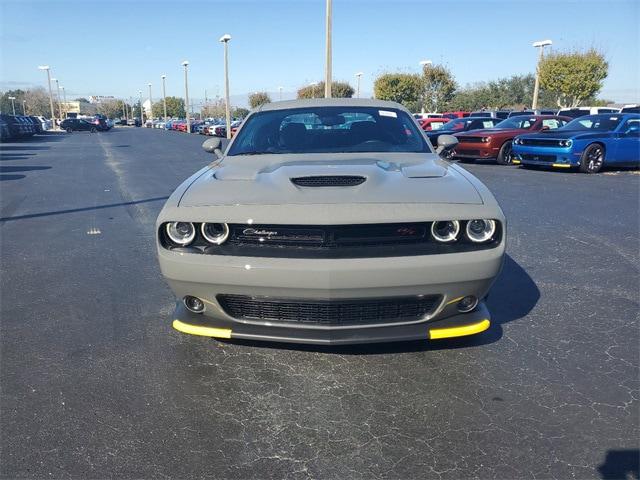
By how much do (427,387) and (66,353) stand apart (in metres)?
2.19

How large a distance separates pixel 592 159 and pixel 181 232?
1190 centimetres

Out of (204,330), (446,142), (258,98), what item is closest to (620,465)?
(204,330)

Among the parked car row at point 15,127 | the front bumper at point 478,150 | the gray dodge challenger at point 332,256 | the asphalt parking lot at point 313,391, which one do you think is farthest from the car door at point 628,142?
the parked car row at point 15,127

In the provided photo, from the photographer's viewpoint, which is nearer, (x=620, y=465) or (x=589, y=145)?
(x=620, y=465)

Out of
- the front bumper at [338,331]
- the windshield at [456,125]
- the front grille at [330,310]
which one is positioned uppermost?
the windshield at [456,125]

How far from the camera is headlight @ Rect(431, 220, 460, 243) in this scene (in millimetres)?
2639

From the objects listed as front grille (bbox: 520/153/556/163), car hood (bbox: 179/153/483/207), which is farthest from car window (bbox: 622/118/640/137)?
car hood (bbox: 179/153/483/207)

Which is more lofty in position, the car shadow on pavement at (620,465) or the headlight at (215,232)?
the headlight at (215,232)

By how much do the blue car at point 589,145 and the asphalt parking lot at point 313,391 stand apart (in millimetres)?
7824

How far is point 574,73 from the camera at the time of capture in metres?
30.3

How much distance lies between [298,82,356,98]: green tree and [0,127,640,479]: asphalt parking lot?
4460 cm

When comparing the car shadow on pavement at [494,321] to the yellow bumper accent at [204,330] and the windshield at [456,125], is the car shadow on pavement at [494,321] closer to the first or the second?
the yellow bumper accent at [204,330]

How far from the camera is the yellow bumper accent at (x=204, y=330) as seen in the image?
2664 mm

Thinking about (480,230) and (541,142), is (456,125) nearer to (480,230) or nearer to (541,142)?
(541,142)
